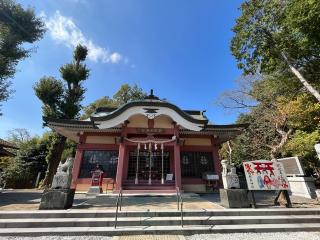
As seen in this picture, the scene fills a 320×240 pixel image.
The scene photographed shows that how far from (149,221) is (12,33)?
13354mm

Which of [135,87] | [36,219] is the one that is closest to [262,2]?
[36,219]

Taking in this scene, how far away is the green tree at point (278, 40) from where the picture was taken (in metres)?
7.58

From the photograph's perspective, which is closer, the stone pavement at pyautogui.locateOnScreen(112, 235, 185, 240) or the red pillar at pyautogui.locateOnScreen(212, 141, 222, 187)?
the stone pavement at pyautogui.locateOnScreen(112, 235, 185, 240)

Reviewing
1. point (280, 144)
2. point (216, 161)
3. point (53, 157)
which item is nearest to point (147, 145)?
point (216, 161)

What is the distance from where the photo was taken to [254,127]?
16.4 m

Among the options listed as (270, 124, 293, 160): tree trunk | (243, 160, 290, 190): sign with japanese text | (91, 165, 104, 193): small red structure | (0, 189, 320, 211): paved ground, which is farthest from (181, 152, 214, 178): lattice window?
(243, 160, 290, 190): sign with japanese text

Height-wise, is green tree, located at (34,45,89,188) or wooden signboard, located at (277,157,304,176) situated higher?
green tree, located at (34,45,89,188)

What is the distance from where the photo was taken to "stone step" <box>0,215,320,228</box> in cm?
487

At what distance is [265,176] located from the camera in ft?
21.0

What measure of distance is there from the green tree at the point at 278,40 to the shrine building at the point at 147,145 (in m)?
3.80

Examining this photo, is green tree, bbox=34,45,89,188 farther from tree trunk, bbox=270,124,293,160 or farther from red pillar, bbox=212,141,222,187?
tree trunk, bbox=270,124,293,160

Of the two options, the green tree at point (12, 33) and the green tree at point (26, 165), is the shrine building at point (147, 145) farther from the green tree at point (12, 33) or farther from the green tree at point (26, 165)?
the green tree at point (26, 165)

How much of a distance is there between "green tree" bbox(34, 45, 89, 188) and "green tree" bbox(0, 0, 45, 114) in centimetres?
340

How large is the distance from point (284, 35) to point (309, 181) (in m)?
7.16
